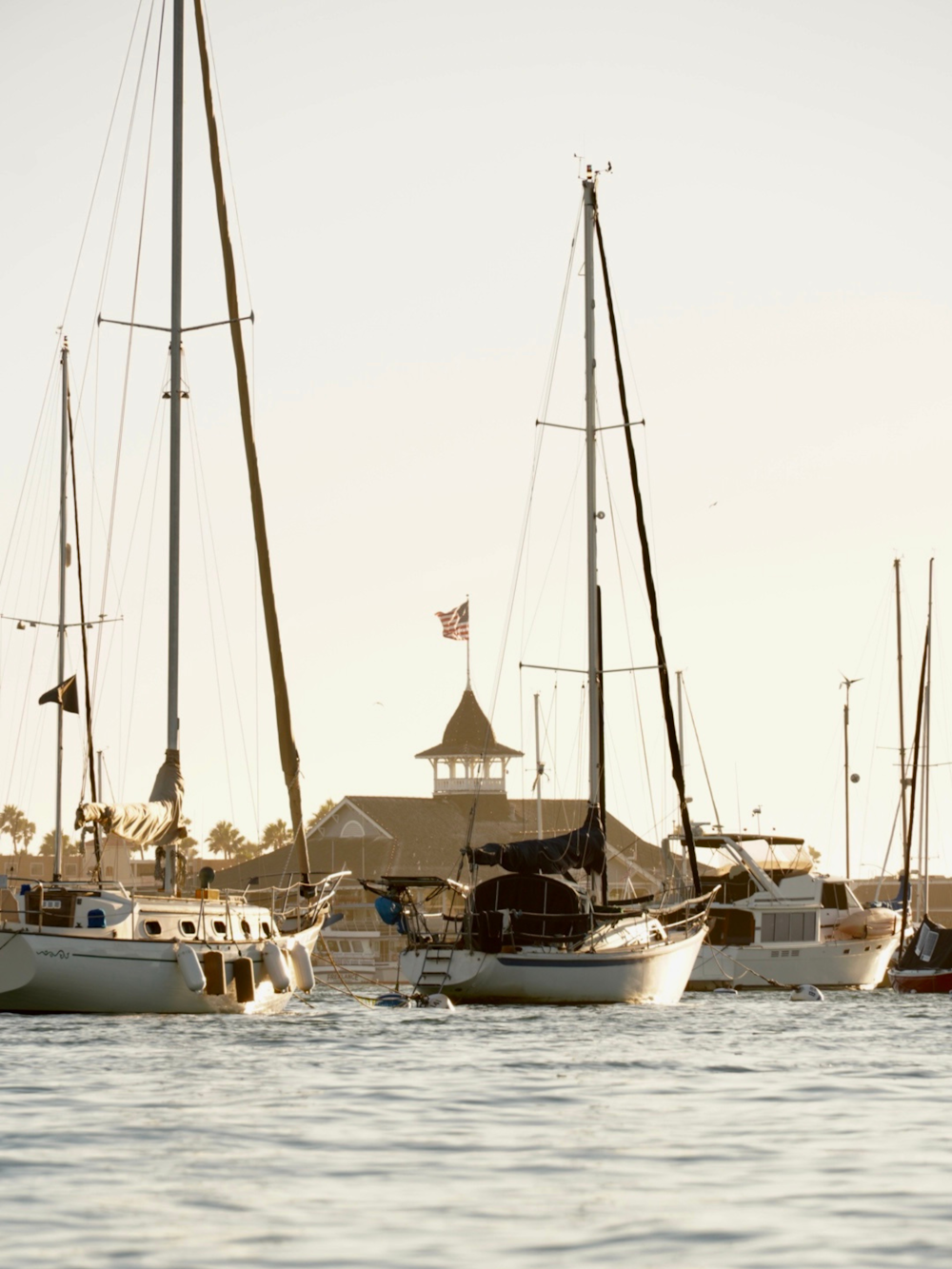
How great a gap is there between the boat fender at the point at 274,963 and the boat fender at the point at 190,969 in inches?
114

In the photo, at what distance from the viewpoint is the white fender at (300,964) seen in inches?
1367

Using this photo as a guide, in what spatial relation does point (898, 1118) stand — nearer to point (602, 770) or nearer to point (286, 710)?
point (286, 710)

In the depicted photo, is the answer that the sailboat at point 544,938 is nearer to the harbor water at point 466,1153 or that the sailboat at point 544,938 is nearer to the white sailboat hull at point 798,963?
the harbor water at point 466,1153

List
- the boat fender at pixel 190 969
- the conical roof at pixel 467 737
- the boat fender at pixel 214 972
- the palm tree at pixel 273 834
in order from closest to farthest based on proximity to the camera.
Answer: the boat fender at pixel 190 969, the boat fender at pixel 214 972, the conical roof at pixel 467 737, the palm tree at pixel 273 834

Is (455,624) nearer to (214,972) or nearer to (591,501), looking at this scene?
(591,501)

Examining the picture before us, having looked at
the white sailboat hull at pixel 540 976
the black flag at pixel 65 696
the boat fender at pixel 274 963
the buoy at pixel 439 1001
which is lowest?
the buoy at pixel 439 1001

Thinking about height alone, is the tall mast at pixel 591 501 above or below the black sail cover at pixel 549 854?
above

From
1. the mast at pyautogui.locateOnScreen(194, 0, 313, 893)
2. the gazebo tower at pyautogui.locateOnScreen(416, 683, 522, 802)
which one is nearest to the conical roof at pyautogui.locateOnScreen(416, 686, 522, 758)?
the gazebo tower at pyautogui.locateOnScreen(416, 683, 522, 802)

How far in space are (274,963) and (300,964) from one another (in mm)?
1623

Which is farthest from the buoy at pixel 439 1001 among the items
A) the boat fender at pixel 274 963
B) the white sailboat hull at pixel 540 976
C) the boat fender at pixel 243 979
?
the boat fender at pixel 243 979

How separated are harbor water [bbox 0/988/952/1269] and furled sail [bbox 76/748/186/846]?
205 inches

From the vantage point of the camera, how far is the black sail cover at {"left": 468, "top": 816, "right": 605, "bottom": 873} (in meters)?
37.8

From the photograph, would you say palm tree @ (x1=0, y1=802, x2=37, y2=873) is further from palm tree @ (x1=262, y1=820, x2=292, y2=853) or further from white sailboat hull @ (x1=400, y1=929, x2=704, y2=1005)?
white sailboat hull @ (x1=400, y1=929, x2=704, y2=1005)

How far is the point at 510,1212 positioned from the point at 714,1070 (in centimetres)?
1153
